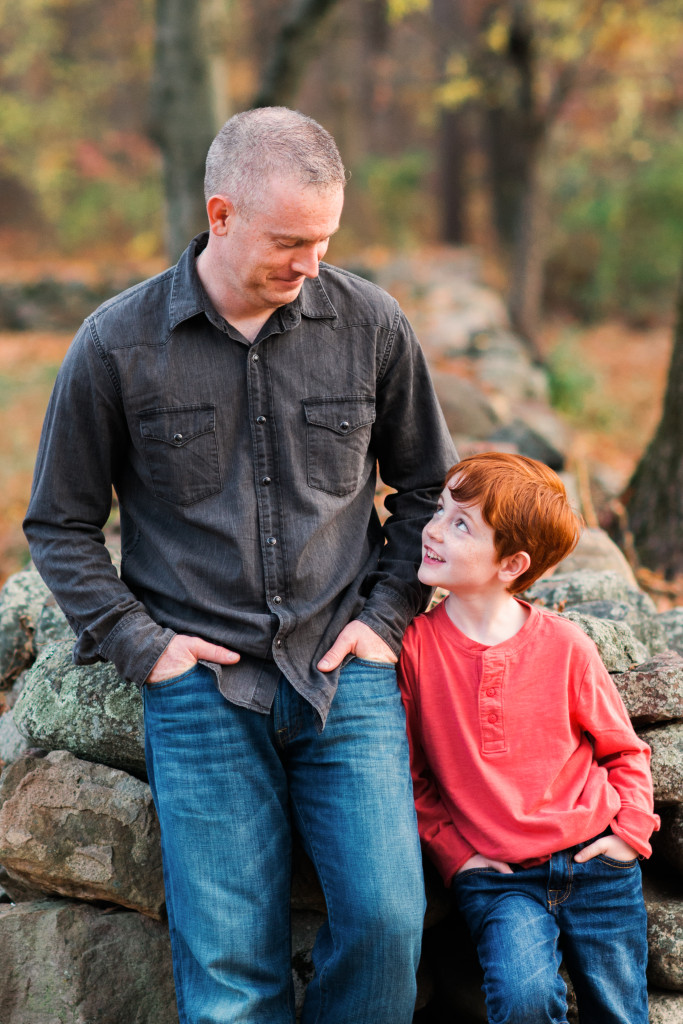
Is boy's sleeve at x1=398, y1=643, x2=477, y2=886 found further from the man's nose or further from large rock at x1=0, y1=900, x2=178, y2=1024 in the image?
the man's nose

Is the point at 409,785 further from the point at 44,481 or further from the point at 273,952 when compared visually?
the point at 44,481

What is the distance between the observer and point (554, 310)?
15.4 metres

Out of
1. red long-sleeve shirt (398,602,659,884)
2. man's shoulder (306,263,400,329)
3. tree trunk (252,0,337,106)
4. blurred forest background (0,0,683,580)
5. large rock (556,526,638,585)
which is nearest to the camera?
red long-sleeve shirt (398,602,659,884)

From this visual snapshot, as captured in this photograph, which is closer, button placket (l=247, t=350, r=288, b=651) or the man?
the man

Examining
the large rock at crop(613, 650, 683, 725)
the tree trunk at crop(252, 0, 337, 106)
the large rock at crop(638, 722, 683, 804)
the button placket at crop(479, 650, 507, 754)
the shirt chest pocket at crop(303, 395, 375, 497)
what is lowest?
the large rock at crop(638, 722, 683, 804)

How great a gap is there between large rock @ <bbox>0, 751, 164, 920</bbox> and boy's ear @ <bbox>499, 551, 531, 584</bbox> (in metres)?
1.10

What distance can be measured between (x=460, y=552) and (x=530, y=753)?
19.7 inches

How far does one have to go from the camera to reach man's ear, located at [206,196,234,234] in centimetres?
223

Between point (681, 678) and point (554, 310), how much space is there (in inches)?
532

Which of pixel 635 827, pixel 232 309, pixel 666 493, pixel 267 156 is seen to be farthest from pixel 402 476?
pixel 666 493

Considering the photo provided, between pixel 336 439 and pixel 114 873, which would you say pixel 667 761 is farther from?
pixel 114 873

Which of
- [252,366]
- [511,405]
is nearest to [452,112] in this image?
[511,405]

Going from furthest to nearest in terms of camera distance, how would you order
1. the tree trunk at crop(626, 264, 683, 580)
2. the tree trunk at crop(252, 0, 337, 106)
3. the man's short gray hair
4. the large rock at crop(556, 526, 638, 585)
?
the tree trunk at crop(252, 0, 337, 106) < the tree trunk at crop(626, 264, 683, 580) < the large rock at crop(556, 526, 638, 585) < the man's short gray hair

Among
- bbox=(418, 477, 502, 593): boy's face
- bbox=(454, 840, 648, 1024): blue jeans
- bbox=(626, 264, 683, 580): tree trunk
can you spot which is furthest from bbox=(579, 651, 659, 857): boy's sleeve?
bbox=(626, 264, 683, 580): tree trunk
